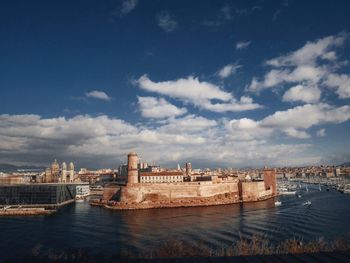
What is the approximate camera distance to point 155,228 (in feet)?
103

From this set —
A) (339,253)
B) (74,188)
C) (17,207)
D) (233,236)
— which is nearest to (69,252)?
(233,236)

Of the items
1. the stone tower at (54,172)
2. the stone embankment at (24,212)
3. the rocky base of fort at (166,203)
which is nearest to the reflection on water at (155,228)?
the stone embankment at (24,212)

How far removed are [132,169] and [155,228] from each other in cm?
2266

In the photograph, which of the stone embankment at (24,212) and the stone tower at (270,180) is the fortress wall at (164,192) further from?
the stone tower at (270,180)

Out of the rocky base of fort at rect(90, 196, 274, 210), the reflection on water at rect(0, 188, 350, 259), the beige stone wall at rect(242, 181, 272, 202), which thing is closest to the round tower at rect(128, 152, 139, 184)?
the rocky base of fort at rect(90, 196, 274, 210)

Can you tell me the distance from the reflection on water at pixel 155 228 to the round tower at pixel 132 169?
358 inches

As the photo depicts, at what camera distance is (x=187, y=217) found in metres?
38.1

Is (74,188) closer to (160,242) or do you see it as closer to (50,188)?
(50,188)

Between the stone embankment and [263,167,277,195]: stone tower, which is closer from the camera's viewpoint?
the stone embankment

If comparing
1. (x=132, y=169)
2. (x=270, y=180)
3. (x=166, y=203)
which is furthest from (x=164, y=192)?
(x=270, y=180)

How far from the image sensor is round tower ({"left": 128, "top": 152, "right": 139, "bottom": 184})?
172 feet

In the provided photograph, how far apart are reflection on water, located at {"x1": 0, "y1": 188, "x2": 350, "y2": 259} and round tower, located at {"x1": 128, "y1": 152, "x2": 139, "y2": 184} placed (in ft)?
29.8

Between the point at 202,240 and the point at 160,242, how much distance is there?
3.27 m

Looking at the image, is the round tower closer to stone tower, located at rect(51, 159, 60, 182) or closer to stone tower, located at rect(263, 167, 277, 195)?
stone tower, located at rect(263, 167, 277, 195)
